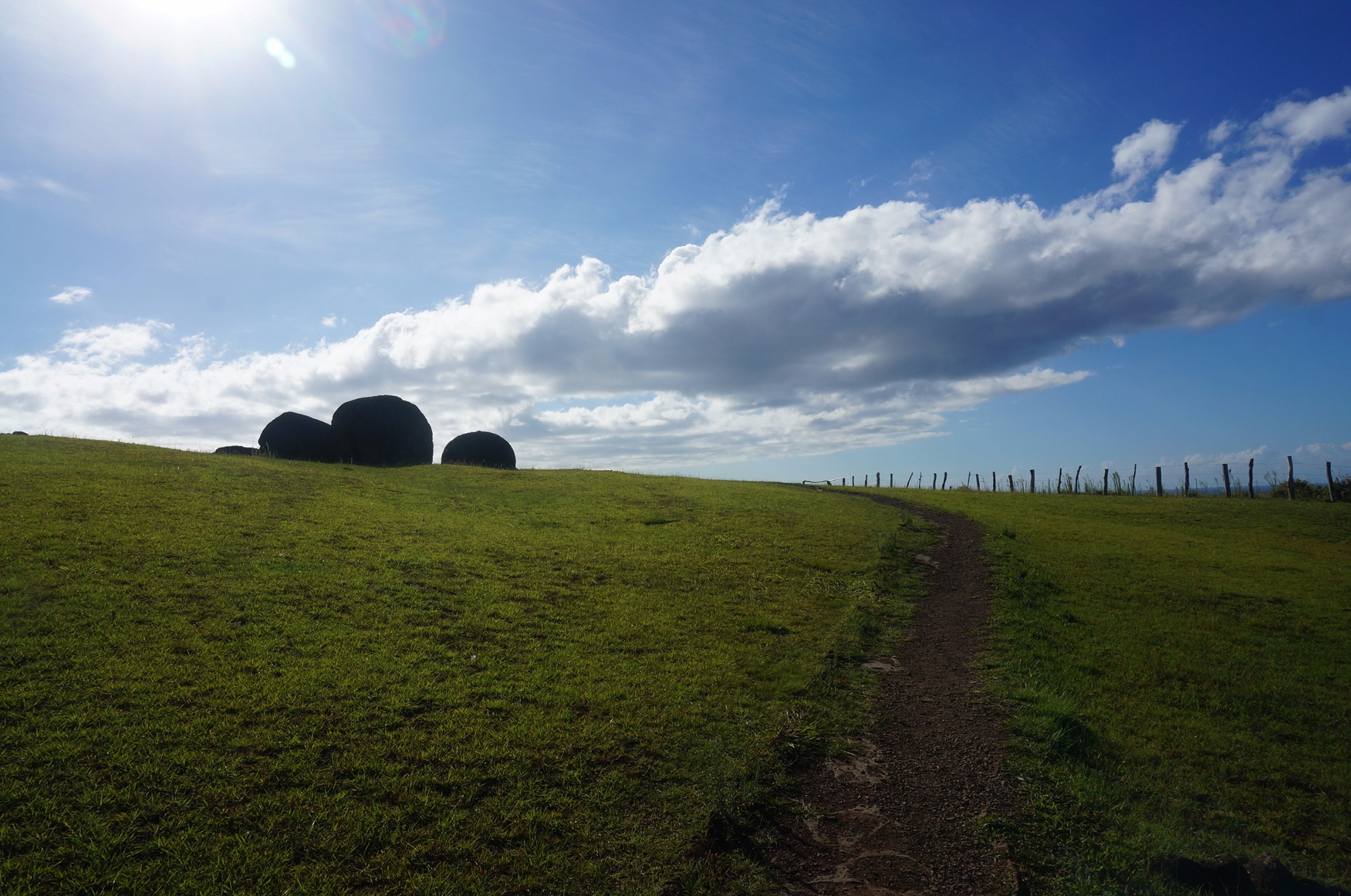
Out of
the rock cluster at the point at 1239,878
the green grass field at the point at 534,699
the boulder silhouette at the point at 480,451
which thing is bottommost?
the rock cluster at the point at 1239,878

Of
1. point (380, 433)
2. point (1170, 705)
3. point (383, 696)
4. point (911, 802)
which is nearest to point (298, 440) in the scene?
point (380, 433)

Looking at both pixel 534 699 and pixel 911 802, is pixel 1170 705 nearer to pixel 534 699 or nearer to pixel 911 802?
pixel 911 802

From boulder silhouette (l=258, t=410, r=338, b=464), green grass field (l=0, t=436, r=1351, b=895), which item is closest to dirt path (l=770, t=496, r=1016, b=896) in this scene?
green grass field (l=0, t=436, r=1351, b=895)

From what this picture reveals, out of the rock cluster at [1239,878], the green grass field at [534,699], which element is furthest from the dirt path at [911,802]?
the rock cluster at [1239,878]

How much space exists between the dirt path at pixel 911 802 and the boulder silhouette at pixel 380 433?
29599 millimetres

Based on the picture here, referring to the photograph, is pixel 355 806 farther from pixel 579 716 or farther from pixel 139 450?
pixel 139 450

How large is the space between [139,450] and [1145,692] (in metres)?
30.9

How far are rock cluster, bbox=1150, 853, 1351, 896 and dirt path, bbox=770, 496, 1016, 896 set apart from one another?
147 cm

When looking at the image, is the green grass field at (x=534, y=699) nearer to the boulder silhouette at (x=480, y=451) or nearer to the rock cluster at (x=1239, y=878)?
the rock cluster at (x=1239, y=878)

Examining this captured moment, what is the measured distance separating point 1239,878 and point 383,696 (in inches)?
364

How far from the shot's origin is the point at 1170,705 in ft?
34.8

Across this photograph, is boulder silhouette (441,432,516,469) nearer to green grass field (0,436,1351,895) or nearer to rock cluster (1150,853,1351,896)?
green grass field (0,436,1351,895)

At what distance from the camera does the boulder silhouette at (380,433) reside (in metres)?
35.2

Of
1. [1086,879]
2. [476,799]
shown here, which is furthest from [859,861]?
[476,799]
